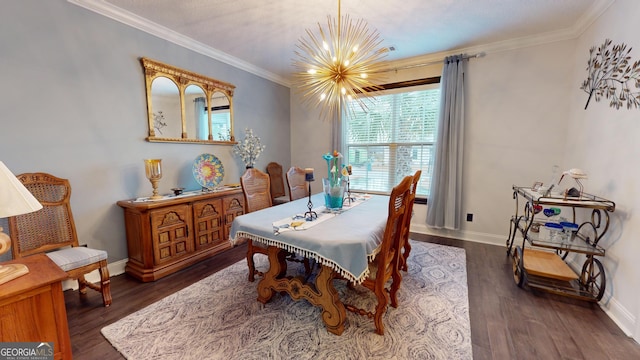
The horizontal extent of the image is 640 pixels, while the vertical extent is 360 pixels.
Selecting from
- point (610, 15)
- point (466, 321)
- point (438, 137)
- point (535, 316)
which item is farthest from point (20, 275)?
point (610, 15)

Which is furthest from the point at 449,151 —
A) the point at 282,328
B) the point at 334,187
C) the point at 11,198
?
the point at 11,198

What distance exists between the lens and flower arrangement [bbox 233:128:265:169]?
3705mm

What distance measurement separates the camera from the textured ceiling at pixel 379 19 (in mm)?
2342

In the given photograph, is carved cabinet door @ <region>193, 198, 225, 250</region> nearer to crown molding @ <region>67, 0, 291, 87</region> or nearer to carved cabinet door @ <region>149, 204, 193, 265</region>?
carved cabinet door @ <region>149, 204, 193, 265</region>

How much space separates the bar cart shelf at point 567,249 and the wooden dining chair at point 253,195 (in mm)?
2498

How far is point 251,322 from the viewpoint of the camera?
6.08 ft

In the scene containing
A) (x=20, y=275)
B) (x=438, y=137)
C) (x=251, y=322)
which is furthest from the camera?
(x=438, y=137)

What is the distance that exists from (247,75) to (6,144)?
2.71 m

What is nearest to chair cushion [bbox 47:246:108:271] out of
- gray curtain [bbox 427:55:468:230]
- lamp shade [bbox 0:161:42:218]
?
lamp shade [bbox 0:161:42:218]

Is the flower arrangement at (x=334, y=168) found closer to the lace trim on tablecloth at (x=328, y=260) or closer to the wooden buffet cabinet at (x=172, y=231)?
the lace trim on tablecloth at (x=328, y=260)

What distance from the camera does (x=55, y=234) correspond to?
6.71 ft

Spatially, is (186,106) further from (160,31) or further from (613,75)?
(613,75)

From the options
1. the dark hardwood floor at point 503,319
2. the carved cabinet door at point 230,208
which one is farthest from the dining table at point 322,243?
the carved cabinet door at point 230,208

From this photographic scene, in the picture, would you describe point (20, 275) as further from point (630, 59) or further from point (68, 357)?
point (630, 59)
